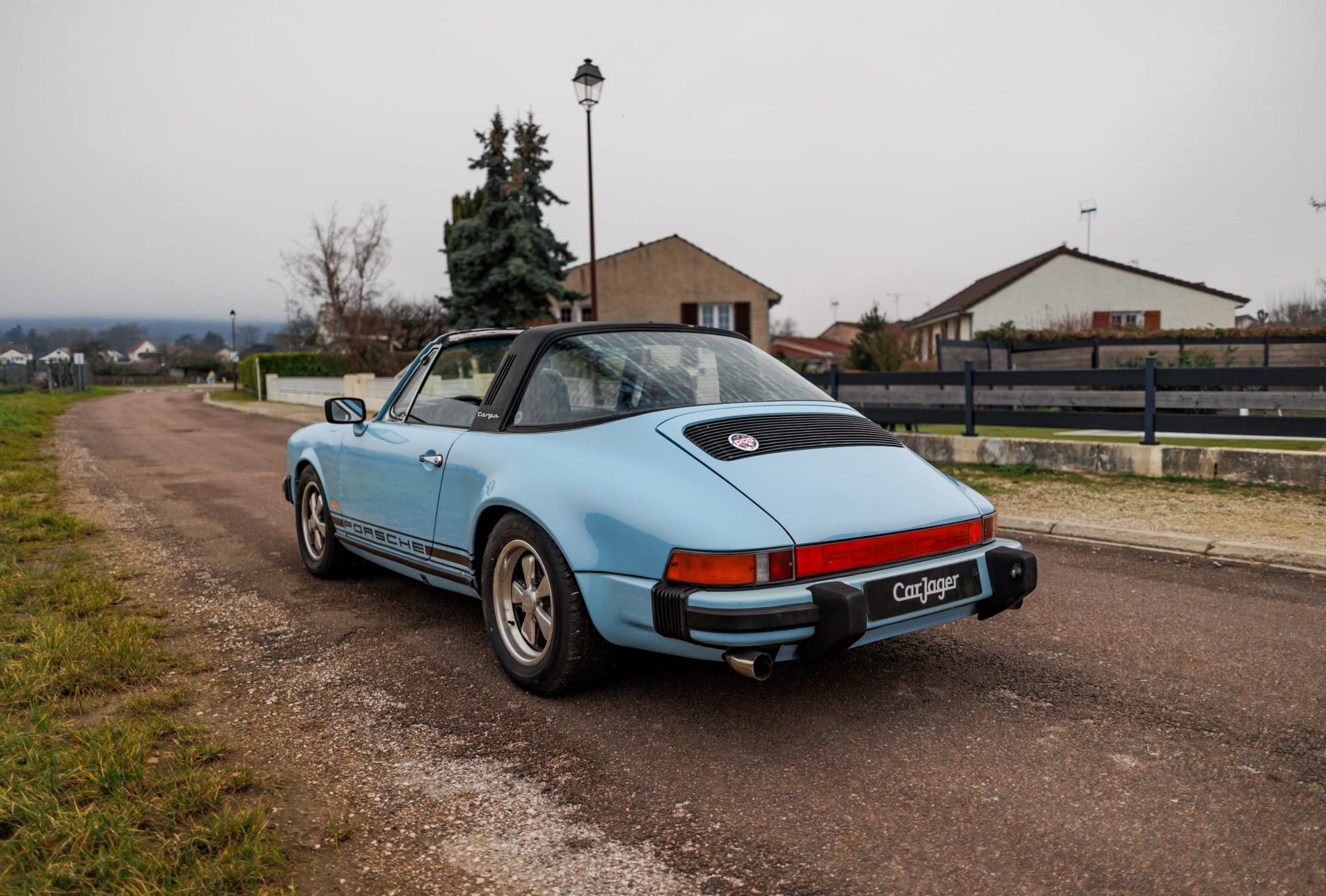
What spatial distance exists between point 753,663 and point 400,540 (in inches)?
93.3

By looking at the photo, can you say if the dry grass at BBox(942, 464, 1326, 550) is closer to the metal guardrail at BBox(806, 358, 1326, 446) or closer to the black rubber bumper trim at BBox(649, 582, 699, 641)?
the metal guardrail at BBox(806, 358, 1326, 446)

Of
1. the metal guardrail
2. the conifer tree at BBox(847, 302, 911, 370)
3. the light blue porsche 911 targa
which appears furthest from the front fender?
the conifer tree at BBox(847, 302, 911, 370)

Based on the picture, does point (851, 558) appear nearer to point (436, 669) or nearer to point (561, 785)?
point (561, 785)

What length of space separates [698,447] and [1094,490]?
6886 millimetres

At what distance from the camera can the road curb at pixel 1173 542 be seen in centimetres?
607

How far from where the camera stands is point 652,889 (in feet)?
7.71

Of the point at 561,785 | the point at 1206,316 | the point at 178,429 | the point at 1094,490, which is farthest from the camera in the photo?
the point at 1206,316

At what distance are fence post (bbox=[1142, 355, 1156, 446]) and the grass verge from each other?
932 cm

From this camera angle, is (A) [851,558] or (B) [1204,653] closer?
(A) [851,558]

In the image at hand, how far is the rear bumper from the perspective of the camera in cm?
292

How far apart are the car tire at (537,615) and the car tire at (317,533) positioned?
6.76 feet

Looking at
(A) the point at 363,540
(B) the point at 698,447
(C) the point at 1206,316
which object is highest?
(C) the point at 1206,316

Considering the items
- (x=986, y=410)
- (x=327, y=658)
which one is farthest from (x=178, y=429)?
(x=327, y=658)

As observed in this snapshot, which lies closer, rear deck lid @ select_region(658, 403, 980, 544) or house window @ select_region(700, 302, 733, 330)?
rear deck lid @ select_region(658, 403, 980, 544)
